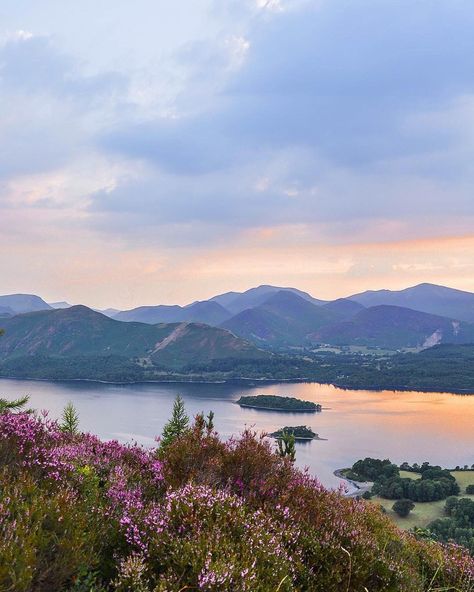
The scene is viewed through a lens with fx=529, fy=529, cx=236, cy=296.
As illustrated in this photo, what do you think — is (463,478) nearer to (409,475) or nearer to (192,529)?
(409,475)

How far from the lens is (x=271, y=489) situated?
940 centimetres

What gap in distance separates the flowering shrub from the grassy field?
6634 cm

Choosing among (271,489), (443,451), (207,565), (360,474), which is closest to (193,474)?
(271,489)

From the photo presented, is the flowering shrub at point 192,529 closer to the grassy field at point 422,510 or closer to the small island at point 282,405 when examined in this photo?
the grassy field at point 422,510

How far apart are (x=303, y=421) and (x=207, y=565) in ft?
548

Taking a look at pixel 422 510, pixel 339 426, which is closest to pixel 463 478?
pixel 422 510

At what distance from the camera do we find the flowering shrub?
5.77 meters

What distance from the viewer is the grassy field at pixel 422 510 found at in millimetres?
74988

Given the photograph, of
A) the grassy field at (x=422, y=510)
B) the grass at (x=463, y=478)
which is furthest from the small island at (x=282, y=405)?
the grassy field at (x=422, y=510)

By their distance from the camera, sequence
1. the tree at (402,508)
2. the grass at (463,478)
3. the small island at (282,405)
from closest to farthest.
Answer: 1. the tree at (402,508)
2. the grass at (463,478)
3. the small island at (282,405)

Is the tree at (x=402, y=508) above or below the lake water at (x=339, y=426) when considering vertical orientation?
above

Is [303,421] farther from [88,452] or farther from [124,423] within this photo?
[88,452]

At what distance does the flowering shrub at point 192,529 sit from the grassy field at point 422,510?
66.3m

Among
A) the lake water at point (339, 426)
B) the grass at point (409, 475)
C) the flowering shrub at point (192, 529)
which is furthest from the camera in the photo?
the lake water at point (339, 426)
